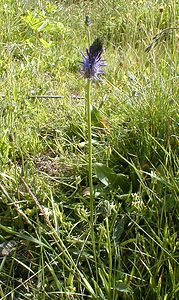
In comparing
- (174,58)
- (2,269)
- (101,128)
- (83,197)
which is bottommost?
(2,269)

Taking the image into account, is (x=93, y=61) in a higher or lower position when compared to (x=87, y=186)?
higher

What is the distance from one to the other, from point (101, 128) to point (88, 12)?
2.67m

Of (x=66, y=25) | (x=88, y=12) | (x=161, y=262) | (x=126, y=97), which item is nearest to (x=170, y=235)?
(x=161, y=262)

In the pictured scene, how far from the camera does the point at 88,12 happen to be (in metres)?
4.34

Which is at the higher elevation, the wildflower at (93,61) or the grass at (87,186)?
the wildflower at (93,61)

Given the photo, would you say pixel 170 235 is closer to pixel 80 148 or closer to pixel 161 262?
pixel 161 262

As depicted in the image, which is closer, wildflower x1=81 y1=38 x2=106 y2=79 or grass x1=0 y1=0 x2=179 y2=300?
wildflower x1=81 y1=38 x2=106 y2=79

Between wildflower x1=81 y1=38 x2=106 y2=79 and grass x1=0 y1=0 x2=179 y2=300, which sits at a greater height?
wildflower x1=81 y1=38 x2=106 y2=79

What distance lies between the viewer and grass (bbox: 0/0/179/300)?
1.33m

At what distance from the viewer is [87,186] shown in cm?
172

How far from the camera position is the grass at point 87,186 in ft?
4.35

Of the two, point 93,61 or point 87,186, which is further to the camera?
point 87,186

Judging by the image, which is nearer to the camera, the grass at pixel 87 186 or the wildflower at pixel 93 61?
the wildflower at pixel 93 61

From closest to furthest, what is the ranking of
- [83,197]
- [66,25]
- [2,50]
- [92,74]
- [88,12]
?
1. [92,74]
2. [83,197]
3. [2,50]
4. [66,25]
5. [88,12]
